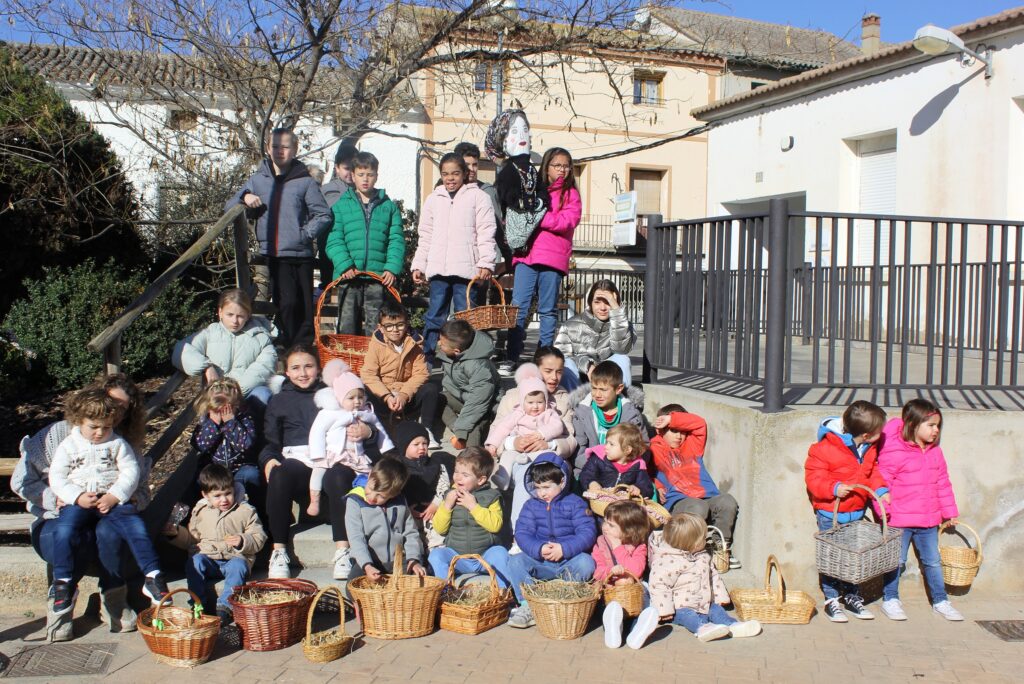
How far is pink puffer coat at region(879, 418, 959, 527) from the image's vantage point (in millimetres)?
5375

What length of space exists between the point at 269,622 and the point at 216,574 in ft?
2.22

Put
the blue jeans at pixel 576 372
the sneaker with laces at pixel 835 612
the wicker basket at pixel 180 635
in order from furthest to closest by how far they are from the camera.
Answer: the blue jeans at pixel 576 372 → the sneaker with laces at pixel 835 612 → the wicker basket at pixel 180 635

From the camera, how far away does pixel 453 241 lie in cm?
741

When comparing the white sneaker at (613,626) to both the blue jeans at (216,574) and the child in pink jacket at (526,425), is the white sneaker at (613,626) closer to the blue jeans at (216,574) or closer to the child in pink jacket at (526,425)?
the child in pink jacket at (526,425)

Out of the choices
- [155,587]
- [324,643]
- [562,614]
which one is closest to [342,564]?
[324,643]

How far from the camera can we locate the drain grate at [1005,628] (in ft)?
16.5

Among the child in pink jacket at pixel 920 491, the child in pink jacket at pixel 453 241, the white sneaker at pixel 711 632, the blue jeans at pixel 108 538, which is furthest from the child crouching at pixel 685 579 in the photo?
the child in pink jacket at pixel 453 241

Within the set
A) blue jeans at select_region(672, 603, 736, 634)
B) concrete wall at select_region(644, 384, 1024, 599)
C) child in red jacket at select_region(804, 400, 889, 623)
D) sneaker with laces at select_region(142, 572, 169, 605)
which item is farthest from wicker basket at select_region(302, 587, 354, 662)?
child in red jacket at select_region(804, 400, 889, 623)

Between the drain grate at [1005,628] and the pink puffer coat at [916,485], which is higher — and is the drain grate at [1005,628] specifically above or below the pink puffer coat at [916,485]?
below

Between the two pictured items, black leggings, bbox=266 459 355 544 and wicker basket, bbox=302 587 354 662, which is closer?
wicker basket, bbox=302 587 354 662

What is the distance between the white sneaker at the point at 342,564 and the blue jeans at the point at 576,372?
81.7 inches

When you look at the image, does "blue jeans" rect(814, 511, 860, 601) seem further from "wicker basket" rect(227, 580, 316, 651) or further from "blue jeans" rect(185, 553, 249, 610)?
"blue jeans" rect(185, 553, 249, 610)

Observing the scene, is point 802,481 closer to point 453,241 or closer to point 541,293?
point 541,293

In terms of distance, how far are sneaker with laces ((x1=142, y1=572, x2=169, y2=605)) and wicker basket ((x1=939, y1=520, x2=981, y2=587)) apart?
14.0 feet
